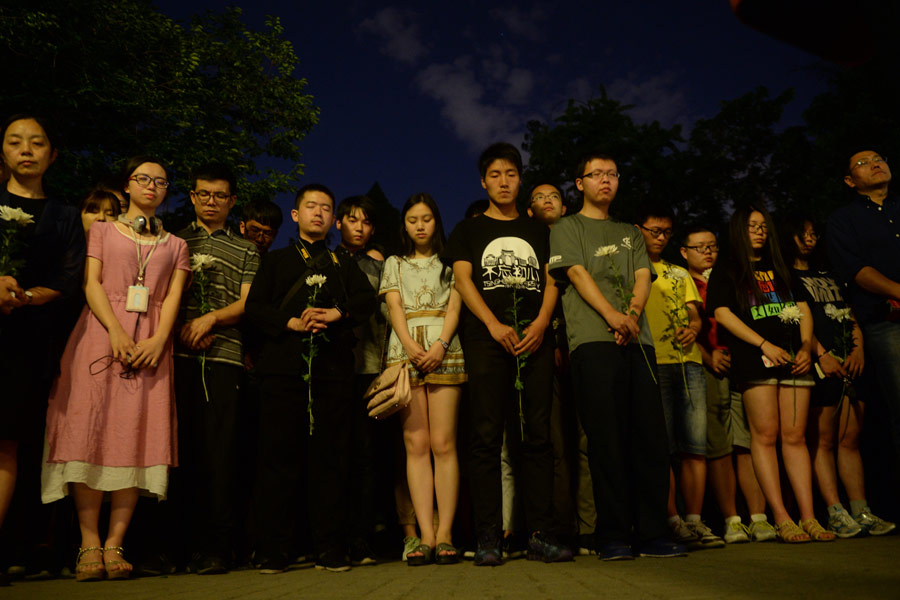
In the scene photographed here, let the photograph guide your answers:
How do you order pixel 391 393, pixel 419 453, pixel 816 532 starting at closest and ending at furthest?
pixel 391 393, pixel 419 453, pixel 816 532

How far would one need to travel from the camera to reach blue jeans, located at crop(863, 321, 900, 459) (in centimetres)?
381

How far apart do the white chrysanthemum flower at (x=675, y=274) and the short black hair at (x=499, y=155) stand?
59.7 inches

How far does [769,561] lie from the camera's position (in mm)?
3105

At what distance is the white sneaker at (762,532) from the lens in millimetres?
4277

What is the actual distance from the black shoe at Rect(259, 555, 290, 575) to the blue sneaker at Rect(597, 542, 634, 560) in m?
1.84

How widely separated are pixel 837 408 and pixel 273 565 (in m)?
4.22

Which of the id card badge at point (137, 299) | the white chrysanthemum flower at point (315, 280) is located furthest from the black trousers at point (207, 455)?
the white chrysanthemum flower at point (315, 280)

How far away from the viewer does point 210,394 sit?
384 cm

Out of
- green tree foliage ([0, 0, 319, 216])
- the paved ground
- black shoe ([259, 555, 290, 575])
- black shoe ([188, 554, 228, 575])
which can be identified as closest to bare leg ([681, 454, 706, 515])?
the paved ground

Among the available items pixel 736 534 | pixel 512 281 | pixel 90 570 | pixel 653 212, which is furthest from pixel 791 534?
pixel 90 570

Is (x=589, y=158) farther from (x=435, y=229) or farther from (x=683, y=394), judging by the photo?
(x=683, y=394)

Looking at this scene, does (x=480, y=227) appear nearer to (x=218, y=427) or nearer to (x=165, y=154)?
(x=218, y=427)

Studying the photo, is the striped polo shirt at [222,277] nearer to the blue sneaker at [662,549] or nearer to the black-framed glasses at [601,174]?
the black-framed glasses at [601,174]

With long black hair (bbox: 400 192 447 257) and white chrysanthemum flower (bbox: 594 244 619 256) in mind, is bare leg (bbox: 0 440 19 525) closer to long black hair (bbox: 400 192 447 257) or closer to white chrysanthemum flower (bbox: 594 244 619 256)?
long black hair (bbox: 400 192 447 257)
